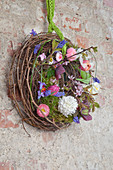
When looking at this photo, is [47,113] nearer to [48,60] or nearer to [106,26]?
[48,60]

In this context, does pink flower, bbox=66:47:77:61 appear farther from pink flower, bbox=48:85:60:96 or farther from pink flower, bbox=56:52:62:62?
pink flower, bbox=48:85:60:96

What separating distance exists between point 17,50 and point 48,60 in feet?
0.57

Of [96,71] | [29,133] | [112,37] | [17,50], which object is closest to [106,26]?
[112,37]

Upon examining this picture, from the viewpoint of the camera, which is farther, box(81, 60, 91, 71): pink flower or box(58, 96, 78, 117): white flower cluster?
box(81, 60, 91, 71): pink flower

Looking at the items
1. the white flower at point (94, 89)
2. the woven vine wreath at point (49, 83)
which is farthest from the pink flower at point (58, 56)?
the white flower at point (94, 89)

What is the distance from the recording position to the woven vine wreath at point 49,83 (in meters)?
0.98

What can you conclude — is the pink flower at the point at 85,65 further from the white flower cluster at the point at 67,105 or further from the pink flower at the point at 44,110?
the pink flower at the point at 44,110

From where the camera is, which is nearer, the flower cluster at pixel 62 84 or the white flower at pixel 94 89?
the flower cluster at pixel 62 84

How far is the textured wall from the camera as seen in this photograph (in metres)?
0.97

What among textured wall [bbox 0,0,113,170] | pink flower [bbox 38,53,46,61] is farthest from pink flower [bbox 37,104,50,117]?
pink flower [bbox 38,53,46,61]

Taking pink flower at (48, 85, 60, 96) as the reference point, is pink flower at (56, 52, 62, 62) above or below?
above

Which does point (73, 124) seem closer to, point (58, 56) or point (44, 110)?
point (44, 110)

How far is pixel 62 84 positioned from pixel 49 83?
100 millimetres

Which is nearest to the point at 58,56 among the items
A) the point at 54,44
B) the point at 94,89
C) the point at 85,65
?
the point at 54,44
